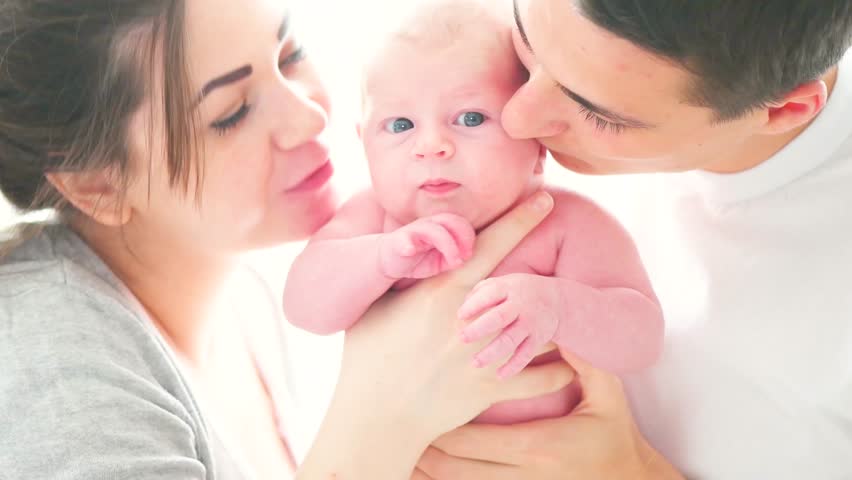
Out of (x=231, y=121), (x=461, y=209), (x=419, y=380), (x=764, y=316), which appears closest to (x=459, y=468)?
(x=419, y=380)

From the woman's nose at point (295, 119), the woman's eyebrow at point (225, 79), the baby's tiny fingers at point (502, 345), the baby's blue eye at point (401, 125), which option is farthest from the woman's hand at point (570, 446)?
the woman's eyebrow at point (225, 79)

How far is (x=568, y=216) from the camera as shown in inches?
47.6

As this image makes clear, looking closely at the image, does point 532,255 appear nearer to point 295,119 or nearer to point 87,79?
point 295,119

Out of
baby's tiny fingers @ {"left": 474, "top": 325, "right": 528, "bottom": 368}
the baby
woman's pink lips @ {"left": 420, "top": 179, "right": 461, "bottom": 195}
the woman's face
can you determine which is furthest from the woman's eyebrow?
baby's tiny fingers @ {"left": 474, "top": 325, "right": 528, "bottom": 368}

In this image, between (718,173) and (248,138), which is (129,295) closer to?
(248,138)

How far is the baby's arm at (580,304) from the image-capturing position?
105 cm

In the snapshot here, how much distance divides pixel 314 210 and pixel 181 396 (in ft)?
1.22

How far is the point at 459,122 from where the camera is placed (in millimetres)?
1183

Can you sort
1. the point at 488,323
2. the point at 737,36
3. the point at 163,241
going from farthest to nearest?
the point at 163,241
the point at 488,323
the point at 737,36

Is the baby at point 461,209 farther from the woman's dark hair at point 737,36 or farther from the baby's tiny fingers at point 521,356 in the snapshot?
the woman's dark hair at point 737,36

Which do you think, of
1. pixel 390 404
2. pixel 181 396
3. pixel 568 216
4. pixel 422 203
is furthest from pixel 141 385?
pixel 568 216

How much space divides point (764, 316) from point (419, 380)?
1.78 feet

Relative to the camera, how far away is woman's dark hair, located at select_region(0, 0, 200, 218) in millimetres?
1071

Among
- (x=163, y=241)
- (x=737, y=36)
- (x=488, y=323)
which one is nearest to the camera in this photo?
(x=737, y=36)
